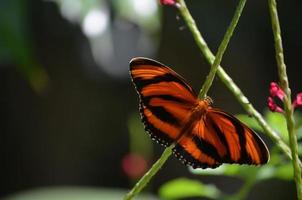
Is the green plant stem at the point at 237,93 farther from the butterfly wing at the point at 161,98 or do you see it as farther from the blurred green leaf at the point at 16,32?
the blurred green leaf at the point at 16,32

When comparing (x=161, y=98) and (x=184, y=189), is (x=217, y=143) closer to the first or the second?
(x=161, y=98)

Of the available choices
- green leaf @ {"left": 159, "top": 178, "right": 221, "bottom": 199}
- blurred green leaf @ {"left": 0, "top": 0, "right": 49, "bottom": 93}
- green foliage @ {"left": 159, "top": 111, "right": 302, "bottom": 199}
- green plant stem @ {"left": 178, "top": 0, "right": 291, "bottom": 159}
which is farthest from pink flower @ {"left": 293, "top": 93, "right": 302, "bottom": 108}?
blurred green leaf @ {"left": 0, "top": 0, "right": 49, "bottom": 93}

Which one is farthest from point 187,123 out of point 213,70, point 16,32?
point 16,32

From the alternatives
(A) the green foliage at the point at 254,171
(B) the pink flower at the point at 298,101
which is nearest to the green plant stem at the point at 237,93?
(B) the pink flower at the point at 298,101

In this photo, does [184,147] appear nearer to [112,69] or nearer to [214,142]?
[214,142]

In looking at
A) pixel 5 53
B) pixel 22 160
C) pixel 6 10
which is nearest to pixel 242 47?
pixel 22 160

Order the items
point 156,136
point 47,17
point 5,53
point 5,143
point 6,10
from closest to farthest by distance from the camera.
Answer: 1. point 156,136
2. point 6,10
3. point 5,53
4. point 47,17
5. point 5,143
